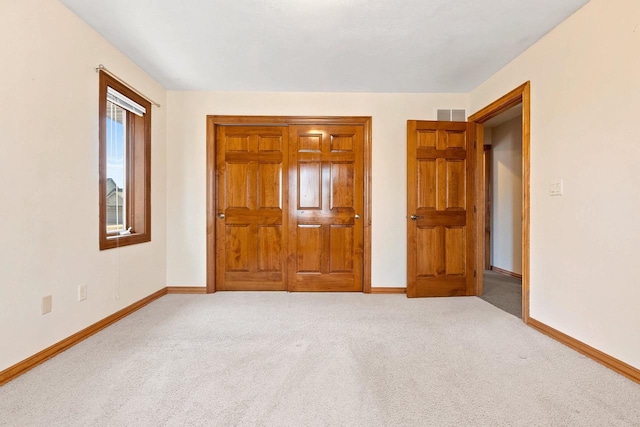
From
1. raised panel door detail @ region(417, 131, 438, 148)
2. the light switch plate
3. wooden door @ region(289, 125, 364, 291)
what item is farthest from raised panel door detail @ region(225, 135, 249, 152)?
the light switch plate

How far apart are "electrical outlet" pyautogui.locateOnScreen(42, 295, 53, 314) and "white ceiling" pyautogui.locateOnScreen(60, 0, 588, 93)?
2.04 meters

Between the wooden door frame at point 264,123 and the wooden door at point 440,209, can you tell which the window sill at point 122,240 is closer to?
the wooden door frame at point 264,123

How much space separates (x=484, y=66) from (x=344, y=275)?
2.66 metres

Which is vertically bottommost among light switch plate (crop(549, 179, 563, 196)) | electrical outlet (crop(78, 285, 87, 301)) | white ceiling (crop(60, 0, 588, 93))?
electrical outlet (crop(78, 285, 87, 301))

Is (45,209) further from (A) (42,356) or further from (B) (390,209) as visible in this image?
(B) (390,209)

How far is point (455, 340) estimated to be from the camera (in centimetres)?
236

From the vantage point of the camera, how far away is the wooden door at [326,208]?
12.4 ft

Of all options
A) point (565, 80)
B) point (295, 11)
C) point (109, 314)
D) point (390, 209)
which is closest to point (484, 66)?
point (565, 80)

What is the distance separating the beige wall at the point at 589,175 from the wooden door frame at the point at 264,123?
5.38ft

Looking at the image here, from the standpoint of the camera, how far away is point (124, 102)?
115 inches

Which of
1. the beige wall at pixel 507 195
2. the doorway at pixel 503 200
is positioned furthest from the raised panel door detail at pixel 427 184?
the beige wall at pixel 507 195

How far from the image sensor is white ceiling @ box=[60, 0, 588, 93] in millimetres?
2178

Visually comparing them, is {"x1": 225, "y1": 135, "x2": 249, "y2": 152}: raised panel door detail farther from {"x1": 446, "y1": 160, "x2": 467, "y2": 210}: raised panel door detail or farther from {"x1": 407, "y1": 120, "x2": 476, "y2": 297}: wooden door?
{"x1": 446, "y1": 160, "x2": 467, "y2": 210}: raised panel door detail

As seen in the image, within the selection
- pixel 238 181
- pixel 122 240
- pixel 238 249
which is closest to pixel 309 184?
pixel 238 181
